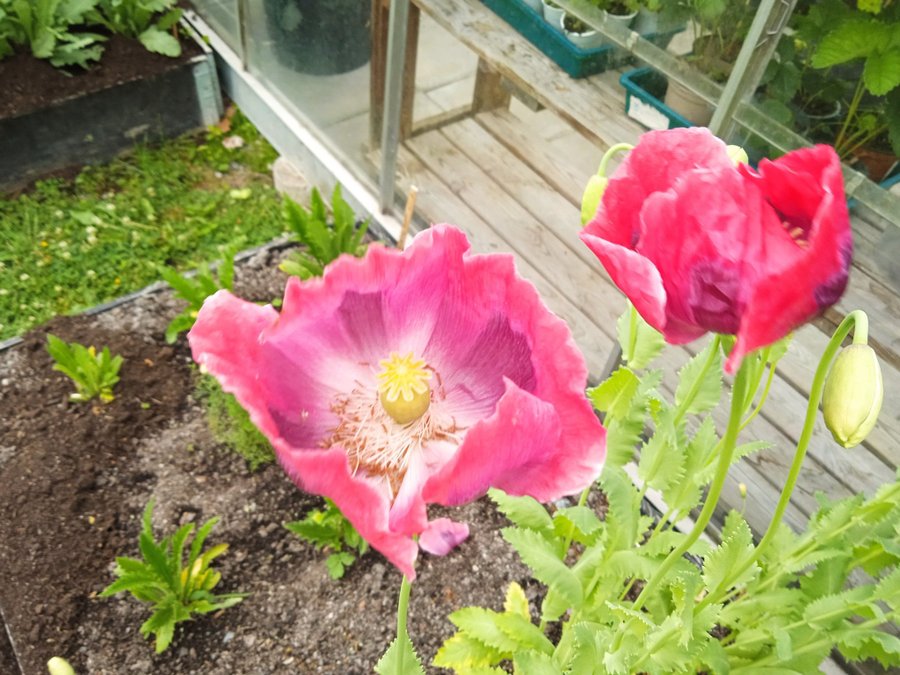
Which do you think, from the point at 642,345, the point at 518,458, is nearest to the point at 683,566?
the point at 642,345

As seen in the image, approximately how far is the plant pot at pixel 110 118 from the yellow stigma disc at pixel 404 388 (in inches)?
106

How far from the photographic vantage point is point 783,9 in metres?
1.34

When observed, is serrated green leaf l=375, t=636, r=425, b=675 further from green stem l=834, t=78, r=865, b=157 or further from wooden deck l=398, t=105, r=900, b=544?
green stem l=834, t=78, r=865, b=157

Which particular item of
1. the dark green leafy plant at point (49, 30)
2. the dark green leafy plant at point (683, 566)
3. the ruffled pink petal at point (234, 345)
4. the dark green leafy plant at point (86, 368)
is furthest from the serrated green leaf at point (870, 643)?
the dark green leafy plant at point (49, 30)

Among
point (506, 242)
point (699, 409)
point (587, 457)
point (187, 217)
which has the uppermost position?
point (587, 457)

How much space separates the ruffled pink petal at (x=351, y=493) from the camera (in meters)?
0.62

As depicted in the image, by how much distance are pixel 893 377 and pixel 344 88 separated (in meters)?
1.98

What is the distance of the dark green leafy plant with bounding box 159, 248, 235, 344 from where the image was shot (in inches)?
82.2

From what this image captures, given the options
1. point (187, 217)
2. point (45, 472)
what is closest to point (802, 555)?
point (45, 472)

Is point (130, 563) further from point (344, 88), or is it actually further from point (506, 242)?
point (344, 88)

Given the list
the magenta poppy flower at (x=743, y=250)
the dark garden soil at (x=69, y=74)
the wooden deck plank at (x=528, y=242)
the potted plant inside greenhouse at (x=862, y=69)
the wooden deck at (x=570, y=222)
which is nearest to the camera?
the magenta poppy flower at (x=743, y=250)

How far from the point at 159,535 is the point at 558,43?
1.57m

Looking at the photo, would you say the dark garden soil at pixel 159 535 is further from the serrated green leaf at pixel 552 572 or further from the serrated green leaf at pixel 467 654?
the serrated green leaf at pixel 552 572

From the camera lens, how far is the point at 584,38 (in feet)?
5.61
